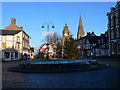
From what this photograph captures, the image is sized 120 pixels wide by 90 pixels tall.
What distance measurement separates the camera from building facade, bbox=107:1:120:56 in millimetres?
44359

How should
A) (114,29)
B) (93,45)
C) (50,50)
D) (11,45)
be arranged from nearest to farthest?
(50,50), (114,29), (11,45), (93,45)

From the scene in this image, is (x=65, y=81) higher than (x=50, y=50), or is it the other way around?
(x=50, y=50)

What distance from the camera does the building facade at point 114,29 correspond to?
Result: 44359 mm

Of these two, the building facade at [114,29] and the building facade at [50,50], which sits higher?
the building facade at [114,29]

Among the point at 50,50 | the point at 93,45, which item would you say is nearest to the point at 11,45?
the point at 50,50

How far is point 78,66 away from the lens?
18.2 metres

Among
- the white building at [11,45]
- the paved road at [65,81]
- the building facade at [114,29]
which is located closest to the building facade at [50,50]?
the white building at [11,45]

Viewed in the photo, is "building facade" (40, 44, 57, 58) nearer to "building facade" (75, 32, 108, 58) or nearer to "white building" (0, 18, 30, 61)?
"white building" (0, 18, 30, 61)

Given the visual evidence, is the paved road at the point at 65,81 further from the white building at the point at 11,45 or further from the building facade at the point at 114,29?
the white building at the point at 11,45

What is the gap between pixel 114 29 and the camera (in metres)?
46.4

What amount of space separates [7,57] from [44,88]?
4485cm

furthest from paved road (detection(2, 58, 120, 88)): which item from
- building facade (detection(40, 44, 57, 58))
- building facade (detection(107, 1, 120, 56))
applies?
building facade (detection(107, 1, 120, 56))

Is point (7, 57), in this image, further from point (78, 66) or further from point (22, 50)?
point (78, 66)

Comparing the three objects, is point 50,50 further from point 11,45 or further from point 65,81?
point 65,81
